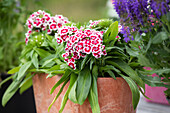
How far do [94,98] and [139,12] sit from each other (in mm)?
412

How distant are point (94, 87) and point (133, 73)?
20 cm

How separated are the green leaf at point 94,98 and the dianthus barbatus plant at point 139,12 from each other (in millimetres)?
272

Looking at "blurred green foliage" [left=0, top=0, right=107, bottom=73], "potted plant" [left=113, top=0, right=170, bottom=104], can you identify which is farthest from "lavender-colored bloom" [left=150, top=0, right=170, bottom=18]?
"blurred green foliage" [left=0, top=0, right=107, bottom=73]

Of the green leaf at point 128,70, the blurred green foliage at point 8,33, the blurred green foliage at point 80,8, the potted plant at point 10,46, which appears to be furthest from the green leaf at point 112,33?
the blurred green foliage at point 80,8

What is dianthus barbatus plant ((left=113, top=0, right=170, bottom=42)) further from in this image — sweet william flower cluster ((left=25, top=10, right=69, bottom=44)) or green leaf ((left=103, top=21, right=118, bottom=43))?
Answer: sweet william flower cluster ((left=25, top=10, right=69, bottom=44))

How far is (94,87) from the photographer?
0.88 meters

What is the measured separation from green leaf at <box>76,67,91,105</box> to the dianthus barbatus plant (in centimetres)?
27

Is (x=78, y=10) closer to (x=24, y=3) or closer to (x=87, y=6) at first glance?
(x=87, y=6)

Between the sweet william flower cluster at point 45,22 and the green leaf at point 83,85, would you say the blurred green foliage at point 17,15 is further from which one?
the green leaf at point 83,85

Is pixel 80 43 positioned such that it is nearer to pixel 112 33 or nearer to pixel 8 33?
pixel 112 33

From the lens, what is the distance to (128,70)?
93 centimetres

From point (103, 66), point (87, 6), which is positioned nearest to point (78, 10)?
point (87, 6)

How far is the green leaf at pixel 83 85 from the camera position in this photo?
2.80 ft

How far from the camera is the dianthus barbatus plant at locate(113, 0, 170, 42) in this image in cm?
63
